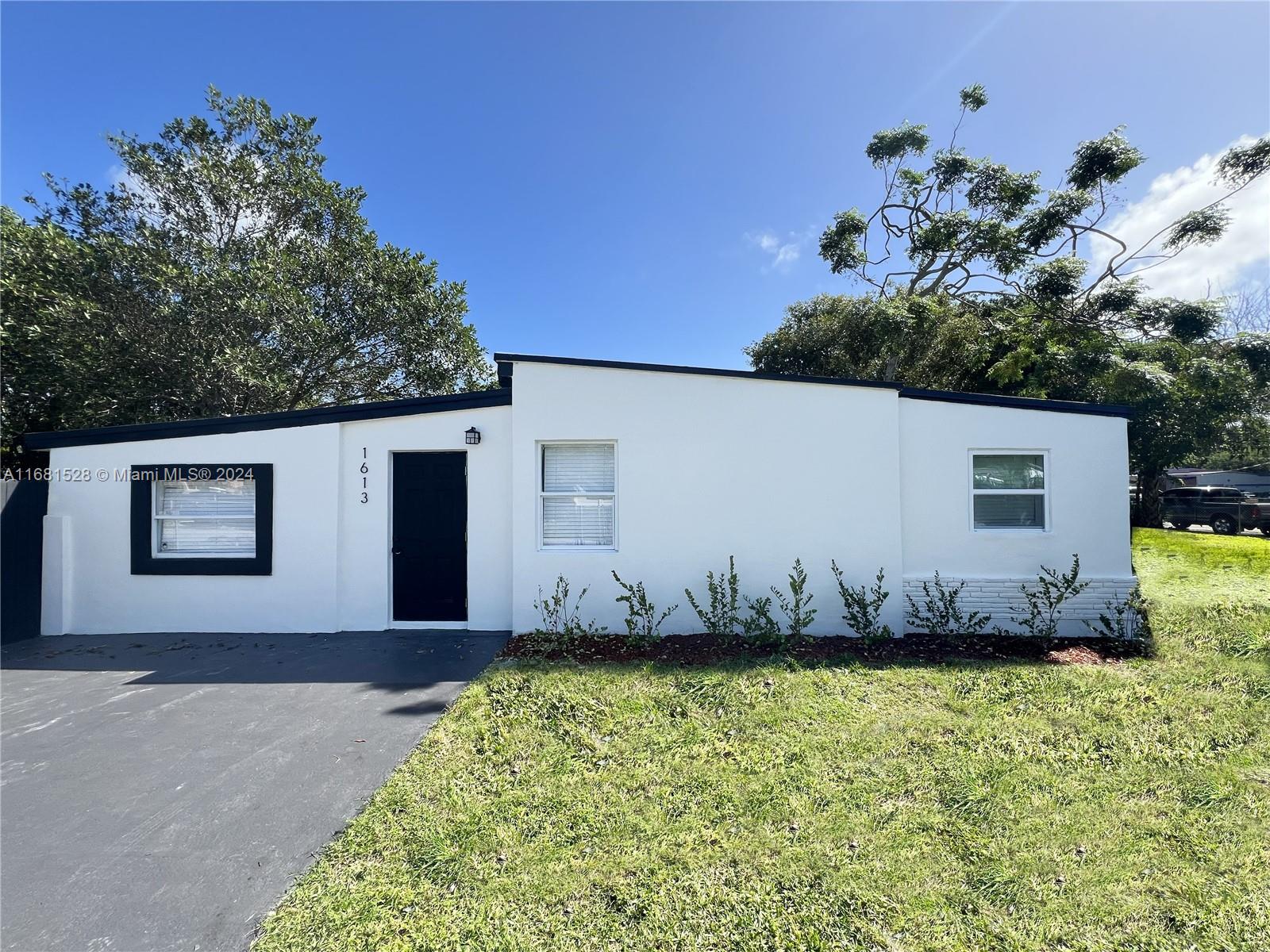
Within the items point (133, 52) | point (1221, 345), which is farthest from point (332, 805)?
point (1221, 345)

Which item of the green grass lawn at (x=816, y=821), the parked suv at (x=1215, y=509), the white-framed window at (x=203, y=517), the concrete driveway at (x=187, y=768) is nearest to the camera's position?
the green grass lawn at (x=816, y=821)

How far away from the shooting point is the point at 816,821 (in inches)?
105

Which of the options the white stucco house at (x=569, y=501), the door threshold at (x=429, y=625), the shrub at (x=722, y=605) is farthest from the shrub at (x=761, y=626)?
the door threshold at (x=429, y=625)

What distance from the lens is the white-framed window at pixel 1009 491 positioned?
6.06 metres

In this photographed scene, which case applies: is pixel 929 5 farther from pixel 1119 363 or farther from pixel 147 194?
pixel 147 194

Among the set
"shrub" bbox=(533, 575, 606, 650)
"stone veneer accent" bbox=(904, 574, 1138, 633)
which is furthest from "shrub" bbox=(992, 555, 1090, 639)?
"shrub" bbox=(533, 575, 606, 650)

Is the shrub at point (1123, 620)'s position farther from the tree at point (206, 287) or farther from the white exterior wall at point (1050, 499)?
the tree at point (206, 287)

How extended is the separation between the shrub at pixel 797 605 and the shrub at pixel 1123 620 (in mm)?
3095

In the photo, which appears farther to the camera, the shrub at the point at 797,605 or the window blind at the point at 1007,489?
the window blind at the point at 1007,489

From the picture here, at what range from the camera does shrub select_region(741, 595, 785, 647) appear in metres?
5.34

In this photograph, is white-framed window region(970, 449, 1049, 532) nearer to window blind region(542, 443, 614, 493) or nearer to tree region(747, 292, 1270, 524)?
window blind region(542, 443, 614, 493)

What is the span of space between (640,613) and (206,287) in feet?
38.1

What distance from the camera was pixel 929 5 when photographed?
29.3 feet

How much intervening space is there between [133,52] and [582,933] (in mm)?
14373
